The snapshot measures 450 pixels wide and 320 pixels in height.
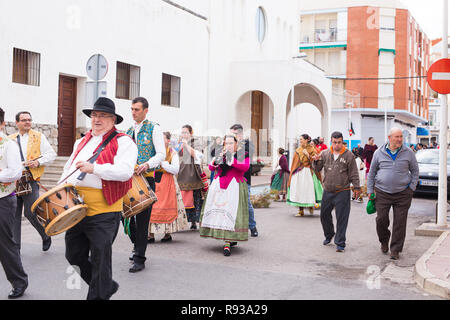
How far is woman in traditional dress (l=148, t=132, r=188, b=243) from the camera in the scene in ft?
28.1

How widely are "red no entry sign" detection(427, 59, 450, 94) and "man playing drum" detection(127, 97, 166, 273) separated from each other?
223 inches

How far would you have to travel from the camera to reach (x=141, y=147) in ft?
22.7

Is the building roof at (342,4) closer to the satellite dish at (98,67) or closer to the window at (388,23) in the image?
the window at (388,23)

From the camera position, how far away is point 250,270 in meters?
6.87

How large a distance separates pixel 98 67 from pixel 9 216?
18.1ft

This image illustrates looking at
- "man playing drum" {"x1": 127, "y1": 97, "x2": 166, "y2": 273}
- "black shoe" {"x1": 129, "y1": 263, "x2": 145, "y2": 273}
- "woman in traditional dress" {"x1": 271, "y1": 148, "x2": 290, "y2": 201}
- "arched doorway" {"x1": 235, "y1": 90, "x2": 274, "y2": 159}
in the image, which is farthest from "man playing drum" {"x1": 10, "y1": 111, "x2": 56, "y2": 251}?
"arched doorway" {"x1": 235, "y1": 90, "x2": 274, "y2": 159}

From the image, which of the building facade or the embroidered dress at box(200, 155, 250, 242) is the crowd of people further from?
the building facade

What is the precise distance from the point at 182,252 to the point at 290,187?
5.34 m

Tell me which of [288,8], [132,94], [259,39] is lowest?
[132,94]

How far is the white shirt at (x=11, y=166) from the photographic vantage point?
5.18 meters

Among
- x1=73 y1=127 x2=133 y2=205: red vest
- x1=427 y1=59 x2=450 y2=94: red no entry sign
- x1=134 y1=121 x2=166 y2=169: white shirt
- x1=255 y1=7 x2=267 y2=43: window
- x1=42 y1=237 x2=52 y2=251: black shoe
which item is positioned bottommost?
x1=42 y1=237 x2=52 y2=251: black shoe

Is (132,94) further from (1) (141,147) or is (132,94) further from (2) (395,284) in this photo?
(2) (395,284)

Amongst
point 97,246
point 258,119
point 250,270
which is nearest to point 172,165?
point 250,270
